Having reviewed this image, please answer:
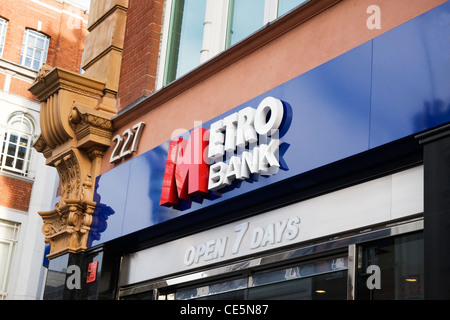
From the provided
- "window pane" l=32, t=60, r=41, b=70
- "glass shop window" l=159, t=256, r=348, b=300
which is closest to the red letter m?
"glass shop window" l=159, t=256, r=348, b=300

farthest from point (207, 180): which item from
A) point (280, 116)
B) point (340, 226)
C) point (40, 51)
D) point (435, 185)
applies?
point (40, 51)

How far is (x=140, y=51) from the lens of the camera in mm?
10352

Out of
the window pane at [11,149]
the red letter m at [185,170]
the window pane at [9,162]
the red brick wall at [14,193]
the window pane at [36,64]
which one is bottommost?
the red letter m at [185,170]

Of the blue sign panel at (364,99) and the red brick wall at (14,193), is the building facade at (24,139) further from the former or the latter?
the blue sign panel at (364,99)

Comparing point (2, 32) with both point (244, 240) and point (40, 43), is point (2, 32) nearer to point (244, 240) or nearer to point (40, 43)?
point (40, 43)

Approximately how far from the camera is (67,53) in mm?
29719

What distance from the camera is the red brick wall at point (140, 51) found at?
10.1 m

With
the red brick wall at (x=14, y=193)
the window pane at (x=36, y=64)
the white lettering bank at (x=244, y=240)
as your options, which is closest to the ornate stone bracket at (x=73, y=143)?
the white lettering bank at (x=244, y=240)

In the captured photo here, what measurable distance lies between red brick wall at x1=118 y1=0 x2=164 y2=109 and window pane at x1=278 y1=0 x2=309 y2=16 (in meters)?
2.52

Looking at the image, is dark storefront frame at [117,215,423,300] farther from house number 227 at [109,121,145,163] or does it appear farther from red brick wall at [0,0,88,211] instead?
red brick wall at [0,0,88,211]

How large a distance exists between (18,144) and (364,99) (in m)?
22.1

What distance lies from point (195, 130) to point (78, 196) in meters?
2.60

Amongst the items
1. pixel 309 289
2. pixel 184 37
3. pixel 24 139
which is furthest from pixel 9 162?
pixel 309 289

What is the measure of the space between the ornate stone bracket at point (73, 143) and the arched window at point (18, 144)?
630 inches
